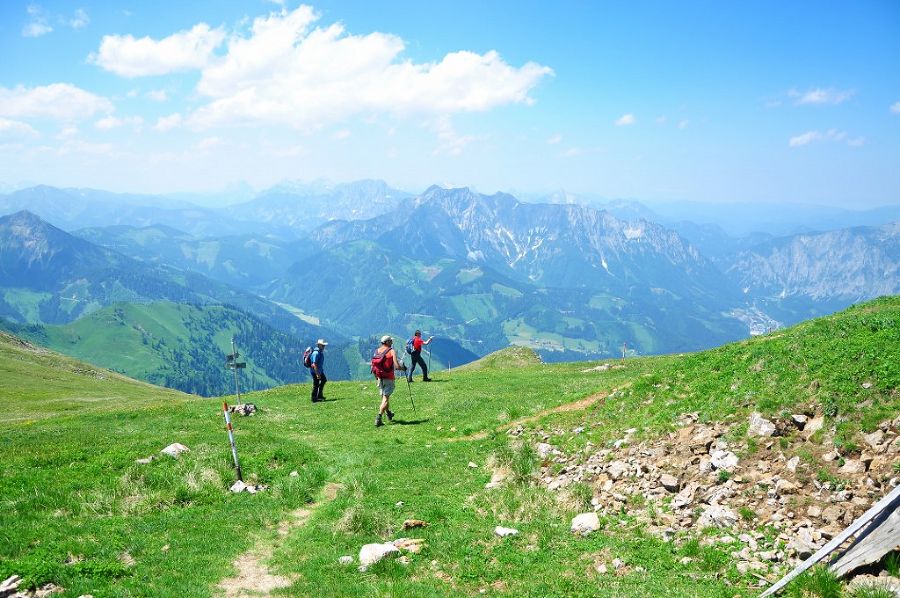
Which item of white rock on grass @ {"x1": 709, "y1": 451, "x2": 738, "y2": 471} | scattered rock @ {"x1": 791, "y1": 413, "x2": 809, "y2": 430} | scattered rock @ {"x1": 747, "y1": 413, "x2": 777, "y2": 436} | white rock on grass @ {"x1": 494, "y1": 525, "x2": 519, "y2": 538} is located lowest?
white rock on grass @ {"x1": 494, "y1": 525, "x2": 519, "y2": 538}

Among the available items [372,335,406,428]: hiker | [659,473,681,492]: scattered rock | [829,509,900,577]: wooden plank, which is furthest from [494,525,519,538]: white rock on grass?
[372,335,406,428]: hiker

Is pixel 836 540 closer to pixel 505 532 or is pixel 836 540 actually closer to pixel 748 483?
pixel 748 483

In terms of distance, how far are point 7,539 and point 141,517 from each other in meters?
2.93

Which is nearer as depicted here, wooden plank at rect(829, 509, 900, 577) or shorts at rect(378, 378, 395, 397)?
wooden plank at rect(829, 509, 900, 577)

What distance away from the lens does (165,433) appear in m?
23.9

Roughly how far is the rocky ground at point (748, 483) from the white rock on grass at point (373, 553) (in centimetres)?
536

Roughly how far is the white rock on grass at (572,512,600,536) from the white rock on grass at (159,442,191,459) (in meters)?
14.9

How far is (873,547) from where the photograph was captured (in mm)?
8625

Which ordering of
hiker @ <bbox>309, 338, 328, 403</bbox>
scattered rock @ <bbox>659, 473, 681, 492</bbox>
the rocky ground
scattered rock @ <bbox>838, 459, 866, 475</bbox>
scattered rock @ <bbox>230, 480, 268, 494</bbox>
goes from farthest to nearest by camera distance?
hiker @ <bbox>309, 338, 328, 403</bbox>
scattered rock @ <bbox>230, 480, 268, 494</bbox>
scattered rock @ <bbox>659, 473, 681, 492</bbox>
scattered rock @ <bbox>838, 459, 866, 475</bbox>
the rocky ground

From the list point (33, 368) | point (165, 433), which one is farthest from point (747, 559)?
point (33, 368)

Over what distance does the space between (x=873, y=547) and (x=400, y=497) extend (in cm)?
1167

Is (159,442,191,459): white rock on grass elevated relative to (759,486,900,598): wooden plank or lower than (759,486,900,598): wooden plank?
lower

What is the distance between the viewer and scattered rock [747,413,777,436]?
13727mm

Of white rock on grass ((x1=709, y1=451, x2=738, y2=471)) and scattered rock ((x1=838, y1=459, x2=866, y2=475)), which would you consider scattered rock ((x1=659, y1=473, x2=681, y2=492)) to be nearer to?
white rock on grass ((x1=709, y1=451, x2=738, y2=471))
